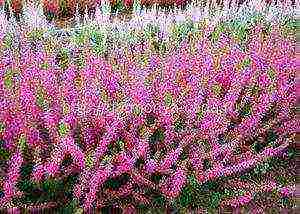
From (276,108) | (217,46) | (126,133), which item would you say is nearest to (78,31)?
(217,46)

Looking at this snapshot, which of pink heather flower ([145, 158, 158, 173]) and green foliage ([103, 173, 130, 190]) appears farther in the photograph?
green foliage ([103, 173, 130, 190])

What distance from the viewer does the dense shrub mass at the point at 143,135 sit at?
231 centimetres

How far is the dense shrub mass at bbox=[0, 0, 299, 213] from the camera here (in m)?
2.31

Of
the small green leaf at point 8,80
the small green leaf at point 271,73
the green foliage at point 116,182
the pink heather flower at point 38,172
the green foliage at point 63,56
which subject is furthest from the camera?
the green foliage at point 63,56

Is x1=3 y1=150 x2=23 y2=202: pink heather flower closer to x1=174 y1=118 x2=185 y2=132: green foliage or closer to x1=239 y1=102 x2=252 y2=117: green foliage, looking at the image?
x1=174 y1=118 x2=185 y2=132: green foliage

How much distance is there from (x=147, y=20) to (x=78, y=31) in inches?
22.0

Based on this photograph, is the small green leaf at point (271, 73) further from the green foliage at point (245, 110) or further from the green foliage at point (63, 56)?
the green foliage at point (63, 56)

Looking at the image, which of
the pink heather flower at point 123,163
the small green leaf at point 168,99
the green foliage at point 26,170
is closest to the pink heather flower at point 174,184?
the pink heather flower at point 123,163

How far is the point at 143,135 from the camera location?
2.36 metres

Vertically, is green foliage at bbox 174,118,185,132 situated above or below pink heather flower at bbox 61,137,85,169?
below

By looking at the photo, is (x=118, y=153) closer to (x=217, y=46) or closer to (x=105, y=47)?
(x=217, y=46)

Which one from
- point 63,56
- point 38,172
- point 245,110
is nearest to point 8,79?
point 38,172

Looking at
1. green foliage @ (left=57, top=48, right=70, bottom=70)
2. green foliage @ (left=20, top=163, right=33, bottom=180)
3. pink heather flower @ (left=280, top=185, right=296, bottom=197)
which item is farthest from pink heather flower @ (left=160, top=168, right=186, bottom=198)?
green foliage @ (left=57, top=48, right=70, bottom=70)

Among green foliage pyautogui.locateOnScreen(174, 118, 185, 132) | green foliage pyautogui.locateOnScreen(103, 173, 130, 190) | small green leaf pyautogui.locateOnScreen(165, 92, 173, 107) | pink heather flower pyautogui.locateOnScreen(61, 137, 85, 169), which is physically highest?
small green leaf pyautogui.locateOnScreen(165, 92, 173, 107)
